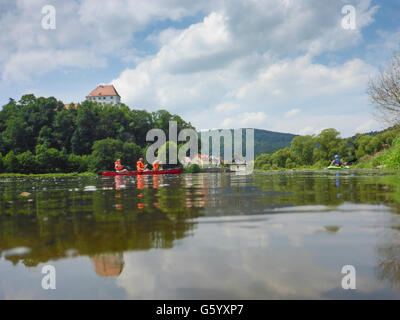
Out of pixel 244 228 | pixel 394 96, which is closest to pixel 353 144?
pixel 394 96

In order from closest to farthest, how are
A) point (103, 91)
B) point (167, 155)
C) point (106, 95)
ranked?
point (167, 155)
point (106, 95)
point (103, 91)

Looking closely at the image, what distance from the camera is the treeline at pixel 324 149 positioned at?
5300cm

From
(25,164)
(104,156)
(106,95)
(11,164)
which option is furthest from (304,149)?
(106,95)

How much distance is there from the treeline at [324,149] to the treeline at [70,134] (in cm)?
3009

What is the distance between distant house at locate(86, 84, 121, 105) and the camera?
12106 cm

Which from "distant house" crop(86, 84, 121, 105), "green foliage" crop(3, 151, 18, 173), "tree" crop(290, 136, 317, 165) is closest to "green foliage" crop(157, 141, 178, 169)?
"green foliage" crop(3, 151, 18, 173)

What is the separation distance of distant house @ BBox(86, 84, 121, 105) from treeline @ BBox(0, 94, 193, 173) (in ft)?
109

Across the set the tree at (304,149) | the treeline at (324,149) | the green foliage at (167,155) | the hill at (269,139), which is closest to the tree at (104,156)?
the green foliage at (167,155)

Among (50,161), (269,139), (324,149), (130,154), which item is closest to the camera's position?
(50,161)

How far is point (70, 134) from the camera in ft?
257

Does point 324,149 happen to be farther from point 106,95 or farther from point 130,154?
point 106,95

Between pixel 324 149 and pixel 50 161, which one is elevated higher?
pixel 324 149

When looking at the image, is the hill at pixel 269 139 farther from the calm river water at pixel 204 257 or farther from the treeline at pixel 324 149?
the calm river water at pixel 204 257

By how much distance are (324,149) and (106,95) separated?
85.3m
